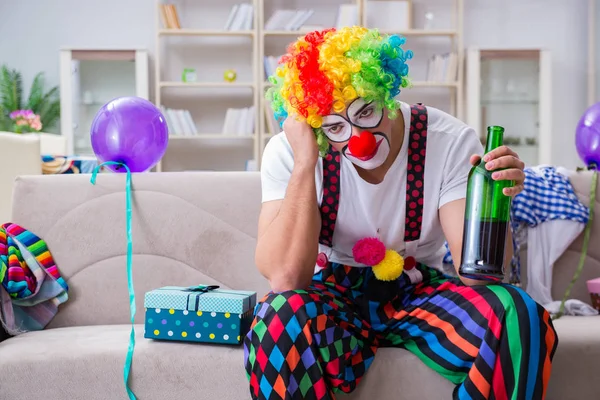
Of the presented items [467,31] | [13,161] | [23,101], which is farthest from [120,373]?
[467,31]

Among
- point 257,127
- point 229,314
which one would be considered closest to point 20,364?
point 229,314

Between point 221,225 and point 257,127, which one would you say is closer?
point 221,225

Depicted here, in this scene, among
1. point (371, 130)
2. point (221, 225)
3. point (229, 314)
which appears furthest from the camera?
point (221, 225)

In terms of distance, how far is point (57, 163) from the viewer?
11.1 ft

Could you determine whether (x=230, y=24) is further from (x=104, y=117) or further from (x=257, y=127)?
(x=104, y=117)

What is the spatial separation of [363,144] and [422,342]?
1.53 feet

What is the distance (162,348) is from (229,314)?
185 mm

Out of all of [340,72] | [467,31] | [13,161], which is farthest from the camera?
[467,31]

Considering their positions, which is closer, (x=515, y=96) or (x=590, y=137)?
(x=590, y=137)

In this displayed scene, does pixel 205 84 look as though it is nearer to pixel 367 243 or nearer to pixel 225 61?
pixel 225 61

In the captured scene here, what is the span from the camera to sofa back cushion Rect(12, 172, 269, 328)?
2.09 metres

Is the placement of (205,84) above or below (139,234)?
above

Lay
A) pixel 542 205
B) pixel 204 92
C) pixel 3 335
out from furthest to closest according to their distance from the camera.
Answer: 1. pixel 204 92
2. pixel 542 205
3. pixel 3 335

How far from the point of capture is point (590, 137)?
243cm
